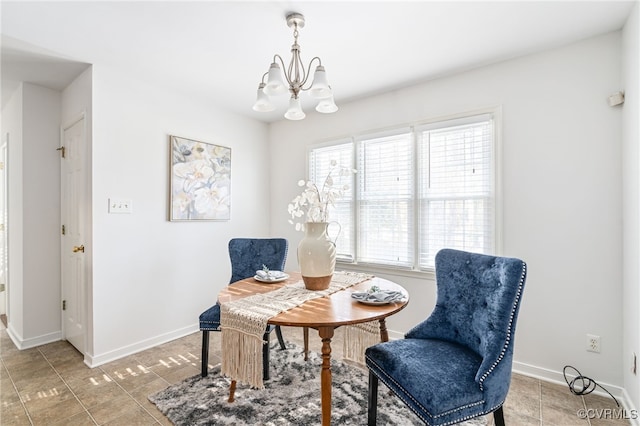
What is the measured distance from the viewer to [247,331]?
1.53 metres

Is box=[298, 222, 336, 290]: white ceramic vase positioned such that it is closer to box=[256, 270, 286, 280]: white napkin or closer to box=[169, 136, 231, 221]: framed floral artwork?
box=[256, 270, 286, 280]: white napkin

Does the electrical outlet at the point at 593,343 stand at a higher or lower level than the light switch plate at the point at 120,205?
lower

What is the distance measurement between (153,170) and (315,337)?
2230 millimetres

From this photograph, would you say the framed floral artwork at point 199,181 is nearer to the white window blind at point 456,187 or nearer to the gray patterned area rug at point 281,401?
the gray patterned area rug at point 281,401

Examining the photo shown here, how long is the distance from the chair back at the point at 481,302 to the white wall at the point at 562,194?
38.3 inches

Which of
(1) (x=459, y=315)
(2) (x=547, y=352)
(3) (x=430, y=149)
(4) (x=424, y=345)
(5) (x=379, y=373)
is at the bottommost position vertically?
(2) (x=547, y=352)

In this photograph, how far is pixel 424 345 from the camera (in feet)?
5.45

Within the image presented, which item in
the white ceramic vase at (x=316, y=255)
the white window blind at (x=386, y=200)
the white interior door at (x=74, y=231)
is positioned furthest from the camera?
the white window blind at (x=386, y=200)

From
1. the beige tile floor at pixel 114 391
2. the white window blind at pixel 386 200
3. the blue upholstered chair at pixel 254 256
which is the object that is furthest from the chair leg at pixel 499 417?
the blue upholstered chair at pixel 254 256

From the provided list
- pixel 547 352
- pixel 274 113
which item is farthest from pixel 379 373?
pixel 274 113

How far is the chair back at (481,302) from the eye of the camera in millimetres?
1376

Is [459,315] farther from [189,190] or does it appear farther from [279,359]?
[189,190]

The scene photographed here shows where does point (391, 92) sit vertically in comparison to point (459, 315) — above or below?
above

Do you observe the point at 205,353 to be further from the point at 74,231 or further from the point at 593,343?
the point at 593,343
